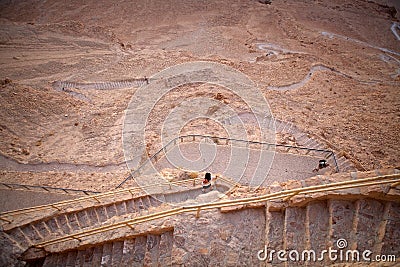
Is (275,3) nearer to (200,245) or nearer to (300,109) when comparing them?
(300,109)

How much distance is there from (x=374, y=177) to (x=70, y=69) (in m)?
20.0

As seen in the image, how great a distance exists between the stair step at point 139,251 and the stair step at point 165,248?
22.7 inches

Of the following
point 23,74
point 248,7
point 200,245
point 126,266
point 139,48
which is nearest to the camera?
point 200,245

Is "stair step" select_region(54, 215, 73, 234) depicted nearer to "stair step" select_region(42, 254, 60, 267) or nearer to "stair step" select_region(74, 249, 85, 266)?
"stair step" select_region(42, 254, 60, 267)

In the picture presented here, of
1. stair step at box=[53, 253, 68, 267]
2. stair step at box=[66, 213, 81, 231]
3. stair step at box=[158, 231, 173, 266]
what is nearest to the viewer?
stair step at box=[158, 231, 173, 266]

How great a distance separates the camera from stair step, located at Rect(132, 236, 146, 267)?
6375 mm

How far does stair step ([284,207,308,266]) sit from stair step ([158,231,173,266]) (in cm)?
269

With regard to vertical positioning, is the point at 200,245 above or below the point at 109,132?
below

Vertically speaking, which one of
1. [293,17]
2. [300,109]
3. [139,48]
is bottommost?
[300,109]

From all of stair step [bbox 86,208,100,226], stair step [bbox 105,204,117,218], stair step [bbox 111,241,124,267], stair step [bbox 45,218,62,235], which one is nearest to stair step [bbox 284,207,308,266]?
stair step [bbox 111,241,124,267]

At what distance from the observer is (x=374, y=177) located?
508cm

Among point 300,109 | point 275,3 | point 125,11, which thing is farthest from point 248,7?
point 300,109

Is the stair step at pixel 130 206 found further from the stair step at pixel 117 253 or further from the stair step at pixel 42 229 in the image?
the stair step at pixel 42 229
